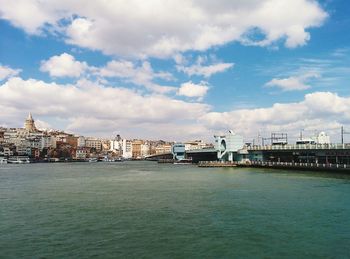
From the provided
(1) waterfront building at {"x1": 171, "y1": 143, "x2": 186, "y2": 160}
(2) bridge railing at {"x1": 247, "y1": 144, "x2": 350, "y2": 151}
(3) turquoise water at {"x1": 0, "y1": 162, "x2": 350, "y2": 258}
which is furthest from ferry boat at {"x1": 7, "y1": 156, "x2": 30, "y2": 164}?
(3) turquoise water at {"x1": 0, "y1": 162, "x2": 350, "y2": 258}

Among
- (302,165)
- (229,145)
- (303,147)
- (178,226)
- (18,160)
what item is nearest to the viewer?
(178,226)

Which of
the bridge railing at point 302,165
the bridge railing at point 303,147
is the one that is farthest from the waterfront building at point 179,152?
the bridge railing at point 302,165

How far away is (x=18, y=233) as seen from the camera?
23141 millimetres

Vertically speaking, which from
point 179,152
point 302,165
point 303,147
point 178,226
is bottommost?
point 178,226

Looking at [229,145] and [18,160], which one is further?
[18,160]

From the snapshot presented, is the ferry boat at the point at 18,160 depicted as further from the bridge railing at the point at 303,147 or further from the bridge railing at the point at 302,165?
the bridge railing at the point at 302,165

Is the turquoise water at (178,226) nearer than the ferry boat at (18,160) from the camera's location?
Yes

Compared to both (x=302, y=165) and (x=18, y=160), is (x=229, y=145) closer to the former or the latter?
(x=302, y=165)

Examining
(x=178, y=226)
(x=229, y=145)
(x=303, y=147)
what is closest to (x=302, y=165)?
(x=303, y=147)

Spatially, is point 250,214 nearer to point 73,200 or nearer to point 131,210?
point 131,210

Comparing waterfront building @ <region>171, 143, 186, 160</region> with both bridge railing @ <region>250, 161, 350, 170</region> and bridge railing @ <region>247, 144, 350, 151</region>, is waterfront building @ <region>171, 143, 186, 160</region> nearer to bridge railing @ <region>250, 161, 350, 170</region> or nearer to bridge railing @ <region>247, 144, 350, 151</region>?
bridge railing @ <region>247, 144, 350, 151</region>

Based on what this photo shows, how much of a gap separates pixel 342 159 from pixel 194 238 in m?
65.7

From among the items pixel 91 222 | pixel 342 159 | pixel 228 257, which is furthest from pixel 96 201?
pixel 342 159

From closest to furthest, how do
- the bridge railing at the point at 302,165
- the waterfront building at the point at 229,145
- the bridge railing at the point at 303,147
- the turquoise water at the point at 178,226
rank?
the turquoise water at the point at 178,226 < the bridge railing at the point at 302,165 < the bridge railing at the point at 303,147 < the waterfront building at the point at 229,145
